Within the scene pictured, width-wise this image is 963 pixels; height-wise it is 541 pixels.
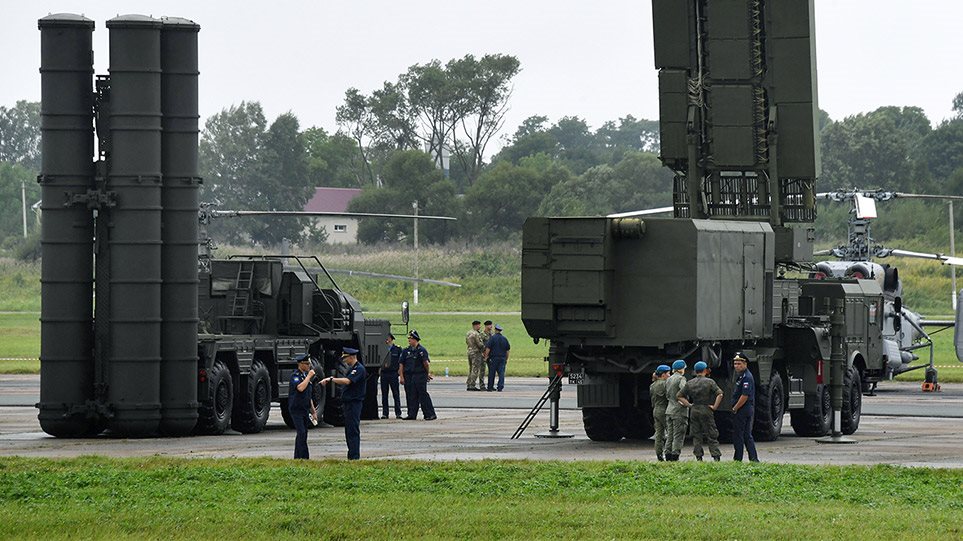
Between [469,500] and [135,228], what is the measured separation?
11197mm

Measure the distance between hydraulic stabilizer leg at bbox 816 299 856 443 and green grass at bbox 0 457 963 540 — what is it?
6550mm

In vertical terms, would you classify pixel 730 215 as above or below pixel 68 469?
above

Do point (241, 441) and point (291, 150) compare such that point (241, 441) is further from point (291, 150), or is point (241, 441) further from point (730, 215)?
point (291, 150)

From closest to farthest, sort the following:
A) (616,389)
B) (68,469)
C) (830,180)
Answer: (68,469) < (616,389) < (830,180)

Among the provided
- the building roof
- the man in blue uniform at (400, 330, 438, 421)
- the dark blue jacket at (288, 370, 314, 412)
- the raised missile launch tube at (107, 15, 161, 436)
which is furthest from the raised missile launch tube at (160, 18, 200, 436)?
the building roof

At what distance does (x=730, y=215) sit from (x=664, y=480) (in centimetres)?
1155

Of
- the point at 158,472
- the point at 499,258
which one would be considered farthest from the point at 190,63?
the point at 499,258

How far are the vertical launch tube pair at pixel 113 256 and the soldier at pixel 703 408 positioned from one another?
814 cm

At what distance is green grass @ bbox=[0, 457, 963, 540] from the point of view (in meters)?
14.2

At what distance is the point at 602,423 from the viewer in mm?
25656

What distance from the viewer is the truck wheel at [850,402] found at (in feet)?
91.2

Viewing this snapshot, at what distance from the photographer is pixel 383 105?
11400 centimetres

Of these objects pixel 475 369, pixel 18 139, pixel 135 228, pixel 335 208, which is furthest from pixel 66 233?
pixel 18 139

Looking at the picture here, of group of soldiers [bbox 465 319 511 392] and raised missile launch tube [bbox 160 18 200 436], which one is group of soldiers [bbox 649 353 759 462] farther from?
group of soldiers [bbox 465 319 511 392]
